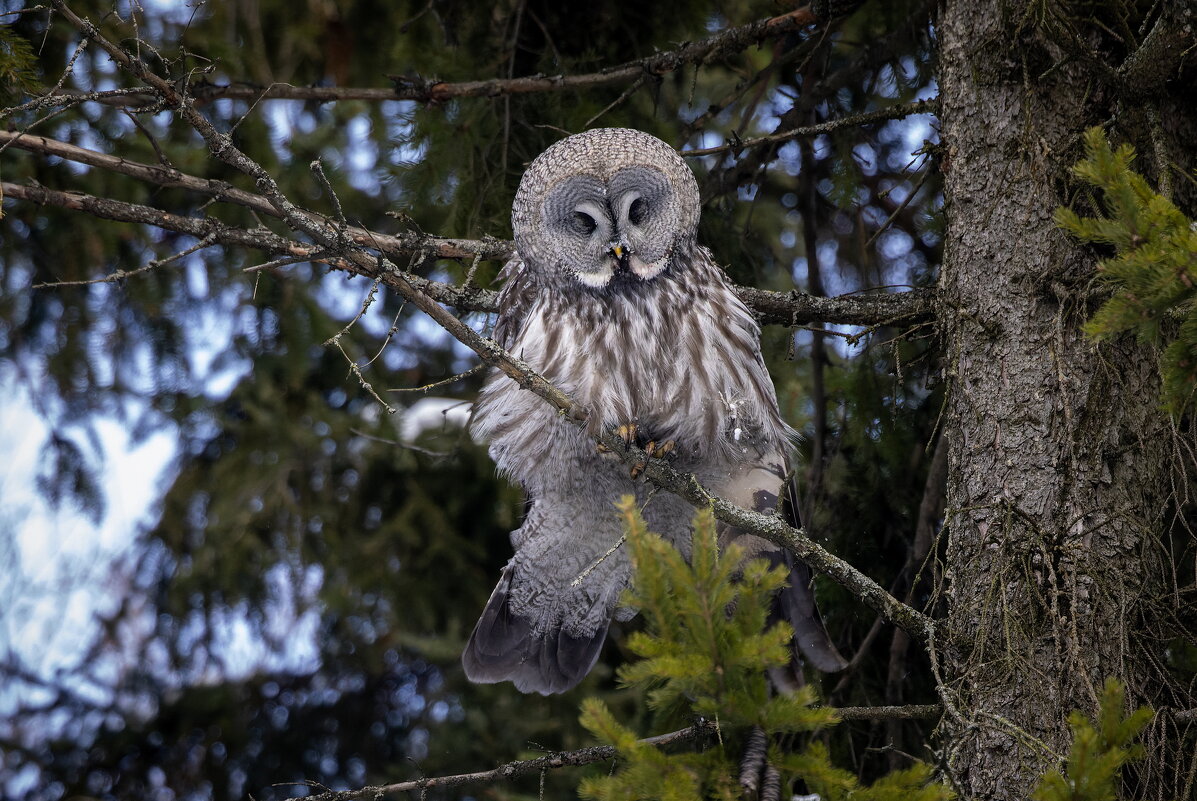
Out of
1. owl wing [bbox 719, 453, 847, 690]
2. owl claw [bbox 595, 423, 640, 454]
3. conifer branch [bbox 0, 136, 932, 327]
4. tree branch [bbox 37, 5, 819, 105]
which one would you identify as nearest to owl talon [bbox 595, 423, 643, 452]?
owl claw [bbox 595, 423, 640, 454]

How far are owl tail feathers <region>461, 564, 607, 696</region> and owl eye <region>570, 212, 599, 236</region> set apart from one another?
115 cm

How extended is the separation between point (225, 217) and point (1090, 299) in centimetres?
326

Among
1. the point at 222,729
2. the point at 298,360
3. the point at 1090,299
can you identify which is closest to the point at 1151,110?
the point at 1090,299

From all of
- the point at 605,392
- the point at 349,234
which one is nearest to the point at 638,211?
the point at 605,392

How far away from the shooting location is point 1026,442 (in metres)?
2.64

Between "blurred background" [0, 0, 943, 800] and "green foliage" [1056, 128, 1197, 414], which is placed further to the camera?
"blurred background" [0, 0, 943, 800]

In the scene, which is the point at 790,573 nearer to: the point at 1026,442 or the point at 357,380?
the point at 1026,442

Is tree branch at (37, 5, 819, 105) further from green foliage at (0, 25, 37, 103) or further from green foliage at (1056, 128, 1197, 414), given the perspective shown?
green foliage at (1056, 128, 1197, 414)

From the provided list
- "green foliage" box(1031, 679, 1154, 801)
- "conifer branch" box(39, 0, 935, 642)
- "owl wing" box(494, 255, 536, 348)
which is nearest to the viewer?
"green foliage" box(1031, 679, 1154, 801)

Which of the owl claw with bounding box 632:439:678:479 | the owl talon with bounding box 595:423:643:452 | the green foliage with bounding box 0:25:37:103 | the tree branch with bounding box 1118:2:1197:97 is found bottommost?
the owl claw with bounding box 632:439:678:479

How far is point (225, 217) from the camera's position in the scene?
439cm

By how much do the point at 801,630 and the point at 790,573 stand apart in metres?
0.18

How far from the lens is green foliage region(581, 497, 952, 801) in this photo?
1741 mm

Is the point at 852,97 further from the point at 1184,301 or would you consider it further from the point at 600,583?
the point at 1184,301
